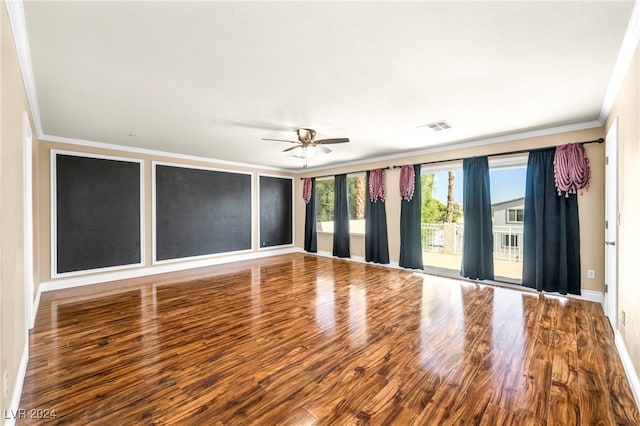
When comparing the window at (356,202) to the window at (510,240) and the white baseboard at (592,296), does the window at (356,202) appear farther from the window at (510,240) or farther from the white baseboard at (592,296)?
the white baseboard at (592,296)

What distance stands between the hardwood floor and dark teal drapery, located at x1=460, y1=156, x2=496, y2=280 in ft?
2.08

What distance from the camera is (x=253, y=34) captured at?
187 centimetres

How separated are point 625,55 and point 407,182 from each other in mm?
3524

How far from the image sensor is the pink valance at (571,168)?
12.2ft

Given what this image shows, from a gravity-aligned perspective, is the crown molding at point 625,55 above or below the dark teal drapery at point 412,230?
above

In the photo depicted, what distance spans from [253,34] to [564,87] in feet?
9.63

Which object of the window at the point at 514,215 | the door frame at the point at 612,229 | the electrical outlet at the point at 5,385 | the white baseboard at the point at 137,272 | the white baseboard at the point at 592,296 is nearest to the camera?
the electrical outlet at the point at 5,385

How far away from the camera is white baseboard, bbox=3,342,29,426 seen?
1507 mm

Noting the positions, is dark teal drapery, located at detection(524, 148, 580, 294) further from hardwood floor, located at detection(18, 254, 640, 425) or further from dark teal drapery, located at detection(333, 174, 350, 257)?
dark teal drapery, located at detection(333, 174, 350, 257)

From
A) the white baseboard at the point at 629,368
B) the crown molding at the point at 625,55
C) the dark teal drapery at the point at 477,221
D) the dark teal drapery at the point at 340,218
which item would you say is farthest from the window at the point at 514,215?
the dark teal drapery at the point at 340,218

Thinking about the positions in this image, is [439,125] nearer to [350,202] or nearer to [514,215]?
[514,215]

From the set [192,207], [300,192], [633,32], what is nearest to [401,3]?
[633,32]

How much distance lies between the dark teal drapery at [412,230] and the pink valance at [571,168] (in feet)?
6.85

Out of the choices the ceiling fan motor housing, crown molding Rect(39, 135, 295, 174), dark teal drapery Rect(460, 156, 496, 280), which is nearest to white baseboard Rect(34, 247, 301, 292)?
crown molding Rect(39, 135, 295, 174)
